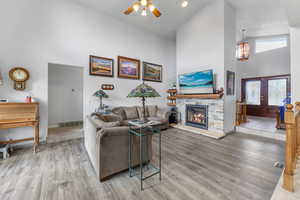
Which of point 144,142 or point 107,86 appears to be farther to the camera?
point 107,86

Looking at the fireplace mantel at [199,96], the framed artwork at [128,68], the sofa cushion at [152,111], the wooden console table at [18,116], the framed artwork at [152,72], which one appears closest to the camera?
the wooden console table at [18,116]

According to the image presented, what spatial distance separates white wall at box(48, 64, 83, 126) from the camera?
4901mm

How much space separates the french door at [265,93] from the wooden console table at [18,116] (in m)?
9.14

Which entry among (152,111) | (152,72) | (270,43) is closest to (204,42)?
(152,72)

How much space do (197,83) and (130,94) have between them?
140 inches

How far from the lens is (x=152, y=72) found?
18.5ft

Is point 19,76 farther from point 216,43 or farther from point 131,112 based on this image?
point 216,43

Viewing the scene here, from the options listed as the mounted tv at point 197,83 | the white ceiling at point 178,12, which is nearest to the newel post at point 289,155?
the mounted tv at point 197,83

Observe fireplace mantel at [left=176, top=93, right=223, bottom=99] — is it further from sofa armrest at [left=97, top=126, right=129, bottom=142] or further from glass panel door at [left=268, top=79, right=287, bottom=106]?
glass panel door at [left=268, top=79, right=287, bottom=106]

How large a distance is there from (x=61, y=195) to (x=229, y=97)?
4.96m

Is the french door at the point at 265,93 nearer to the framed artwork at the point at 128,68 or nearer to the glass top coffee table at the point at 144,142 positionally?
the framed artwork at the point at 128,68

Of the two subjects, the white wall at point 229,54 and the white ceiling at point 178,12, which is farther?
the white wall at point 229,54

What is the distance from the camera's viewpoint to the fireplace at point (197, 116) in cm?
457

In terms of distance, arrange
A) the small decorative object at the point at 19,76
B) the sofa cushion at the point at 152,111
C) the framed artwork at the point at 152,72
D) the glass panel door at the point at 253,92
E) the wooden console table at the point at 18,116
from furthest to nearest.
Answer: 1. the glass panel door at the point at 253,92
2. the framed artwork at the point at 152,72
3. the sofa cushion at the point at 152,111
4. the small decorative object at the point at 19,76
5. the wooden console table at the point at 18,116
